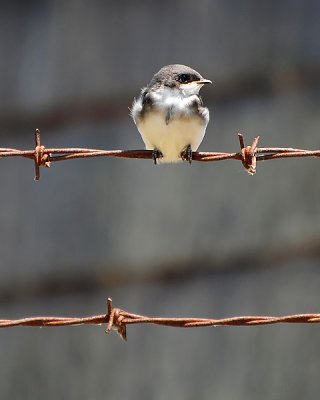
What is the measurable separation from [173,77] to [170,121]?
1.91 feet

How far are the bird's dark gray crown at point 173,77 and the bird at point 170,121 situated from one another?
0.23 ft

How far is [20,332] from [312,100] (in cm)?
339

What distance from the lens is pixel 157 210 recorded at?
9602mm

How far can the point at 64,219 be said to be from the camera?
995cm

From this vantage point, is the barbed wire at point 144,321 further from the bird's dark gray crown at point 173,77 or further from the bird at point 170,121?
the bird's dark gray crown at point 173,77

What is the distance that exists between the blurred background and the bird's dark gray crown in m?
2.97

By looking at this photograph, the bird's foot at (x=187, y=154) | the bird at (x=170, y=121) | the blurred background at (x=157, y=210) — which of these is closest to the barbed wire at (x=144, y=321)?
the bird's foot at (x=187, y=154)

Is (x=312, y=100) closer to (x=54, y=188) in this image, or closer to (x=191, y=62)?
(x=191, y=62)

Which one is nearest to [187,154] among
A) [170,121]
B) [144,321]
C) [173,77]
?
[170,121]

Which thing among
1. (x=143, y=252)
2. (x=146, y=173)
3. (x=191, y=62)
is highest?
(x=191, y=62)

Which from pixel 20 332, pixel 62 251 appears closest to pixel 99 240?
pixel 62 251

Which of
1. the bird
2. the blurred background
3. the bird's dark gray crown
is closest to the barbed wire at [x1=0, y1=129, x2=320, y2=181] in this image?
the bird

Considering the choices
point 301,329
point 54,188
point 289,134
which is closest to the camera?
point 301,329

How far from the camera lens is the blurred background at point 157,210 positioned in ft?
29.2
